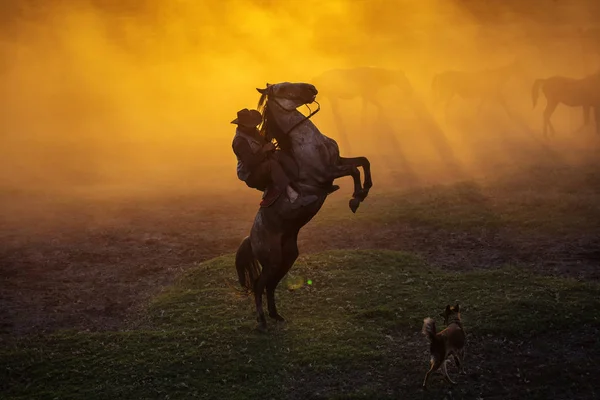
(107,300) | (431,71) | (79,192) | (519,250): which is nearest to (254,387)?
(107,300)

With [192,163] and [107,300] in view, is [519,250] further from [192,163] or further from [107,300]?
[192,163]

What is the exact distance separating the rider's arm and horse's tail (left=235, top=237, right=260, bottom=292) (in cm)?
164

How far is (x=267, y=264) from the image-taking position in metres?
9.28

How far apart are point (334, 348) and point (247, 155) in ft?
10.7

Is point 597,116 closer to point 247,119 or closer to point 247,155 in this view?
point 247,119

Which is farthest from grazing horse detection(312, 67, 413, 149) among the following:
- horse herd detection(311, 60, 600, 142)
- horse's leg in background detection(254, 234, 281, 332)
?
horse's leg in background detection(254, 234, 281, 332)

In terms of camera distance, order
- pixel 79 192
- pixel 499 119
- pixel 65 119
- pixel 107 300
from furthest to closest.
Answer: pixel 65 119 < pixel 499 119 < pixel 79 192 < pixel 107 300

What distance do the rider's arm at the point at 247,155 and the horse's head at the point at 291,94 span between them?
0.84m

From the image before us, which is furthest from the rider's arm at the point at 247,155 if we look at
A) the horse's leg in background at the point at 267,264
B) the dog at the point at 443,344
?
the dog at the point at 443,344

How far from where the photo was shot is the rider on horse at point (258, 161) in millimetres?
8664

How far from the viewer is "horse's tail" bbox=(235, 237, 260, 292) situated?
9711mm

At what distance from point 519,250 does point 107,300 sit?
31.6 ft

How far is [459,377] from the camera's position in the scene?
7695 millimetres

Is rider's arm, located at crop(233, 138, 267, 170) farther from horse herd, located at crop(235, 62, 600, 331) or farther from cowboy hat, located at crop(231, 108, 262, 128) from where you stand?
horse herd, located at crop(235, 62, 600, 331)
